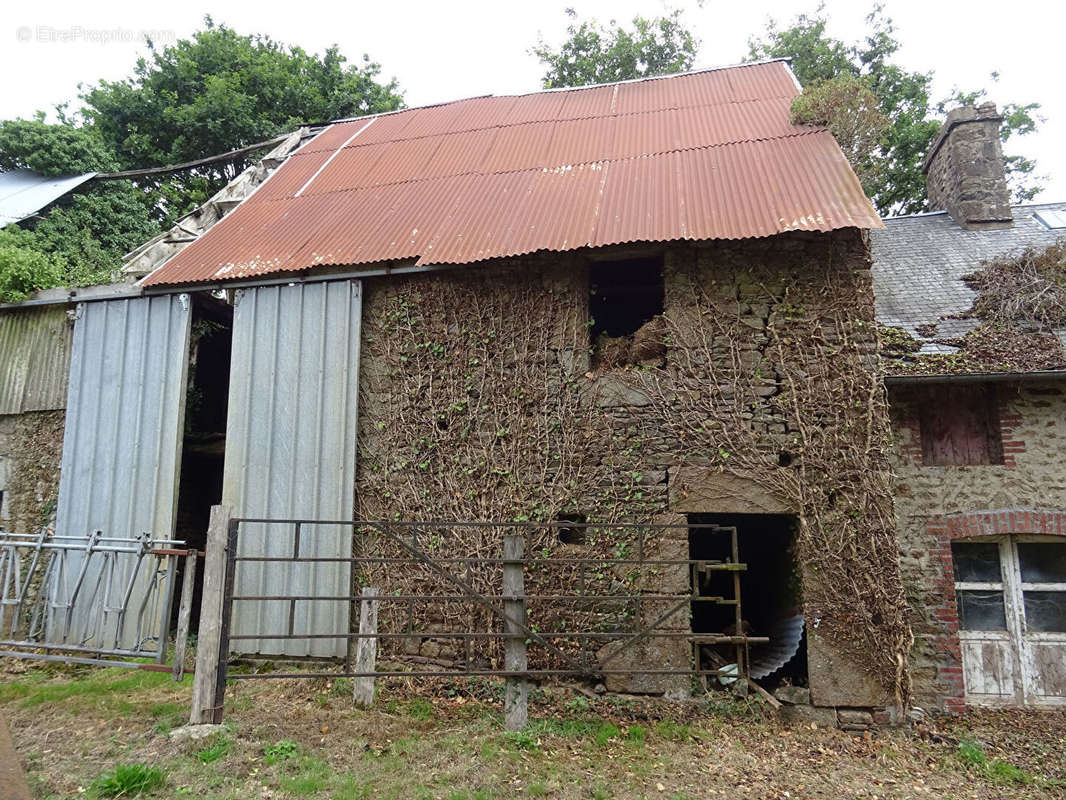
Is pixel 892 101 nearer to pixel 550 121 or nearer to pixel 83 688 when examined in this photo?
pixel 550 121

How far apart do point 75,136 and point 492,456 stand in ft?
43.1

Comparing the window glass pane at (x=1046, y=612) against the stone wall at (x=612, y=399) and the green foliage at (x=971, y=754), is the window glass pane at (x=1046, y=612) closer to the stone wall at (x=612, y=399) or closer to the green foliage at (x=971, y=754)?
the green foliage at (x=971, y=754)

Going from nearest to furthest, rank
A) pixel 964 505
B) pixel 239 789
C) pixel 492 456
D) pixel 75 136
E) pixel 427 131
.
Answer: pixel 239 789 < pixel 492 456 < pixel 964 505 < pixel 427 131 < pixel 75 136

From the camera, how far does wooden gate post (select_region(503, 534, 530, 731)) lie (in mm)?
5469

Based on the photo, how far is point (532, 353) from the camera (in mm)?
6918

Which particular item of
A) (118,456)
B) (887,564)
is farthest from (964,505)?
(118,456)

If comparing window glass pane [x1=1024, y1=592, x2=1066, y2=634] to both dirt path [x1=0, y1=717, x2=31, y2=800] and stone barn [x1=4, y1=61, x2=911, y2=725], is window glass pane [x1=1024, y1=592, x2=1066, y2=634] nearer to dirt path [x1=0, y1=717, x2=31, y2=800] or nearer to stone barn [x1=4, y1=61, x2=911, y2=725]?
stone barn [x1=4, y1=61, x2=911, y2=725]

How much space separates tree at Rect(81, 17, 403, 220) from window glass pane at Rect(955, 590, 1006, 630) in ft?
51.6

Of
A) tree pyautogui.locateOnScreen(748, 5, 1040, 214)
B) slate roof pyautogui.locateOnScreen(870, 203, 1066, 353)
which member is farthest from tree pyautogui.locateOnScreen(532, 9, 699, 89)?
slate roof pyautogui.locateOnScreen(870, 203, 1066, 353)

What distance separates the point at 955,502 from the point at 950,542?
1.40 feet

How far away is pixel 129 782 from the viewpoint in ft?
14.2

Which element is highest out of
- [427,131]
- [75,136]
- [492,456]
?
[75,136]

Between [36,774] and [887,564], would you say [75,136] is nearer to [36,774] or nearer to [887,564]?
[36,774]

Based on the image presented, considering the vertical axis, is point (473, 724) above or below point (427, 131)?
below
